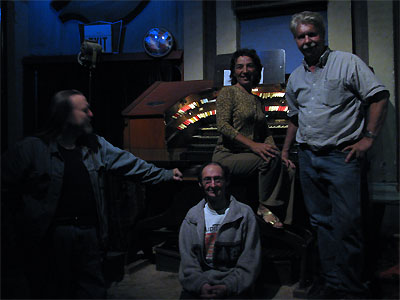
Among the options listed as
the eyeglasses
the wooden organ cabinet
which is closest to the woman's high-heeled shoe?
the eyeglasses

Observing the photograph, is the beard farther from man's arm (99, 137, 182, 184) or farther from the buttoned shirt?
the buttoned shirt

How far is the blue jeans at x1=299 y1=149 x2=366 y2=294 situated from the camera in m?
2.54

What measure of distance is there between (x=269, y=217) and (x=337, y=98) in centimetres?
99

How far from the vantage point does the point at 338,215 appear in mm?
2574

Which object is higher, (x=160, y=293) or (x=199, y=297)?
(x=199, y=297)

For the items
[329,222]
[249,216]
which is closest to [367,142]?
[329,222]

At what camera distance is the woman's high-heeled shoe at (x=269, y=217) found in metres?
3.00

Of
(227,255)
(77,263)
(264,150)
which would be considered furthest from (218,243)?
(77,263)

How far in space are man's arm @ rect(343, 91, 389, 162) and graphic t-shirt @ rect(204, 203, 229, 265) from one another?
2.92 ft

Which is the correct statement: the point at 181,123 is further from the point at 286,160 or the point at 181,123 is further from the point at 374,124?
the point at 374,124

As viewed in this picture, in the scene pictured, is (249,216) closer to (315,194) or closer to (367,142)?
(315,194)

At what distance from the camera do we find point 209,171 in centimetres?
262

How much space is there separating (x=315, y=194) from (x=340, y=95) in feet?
2.16

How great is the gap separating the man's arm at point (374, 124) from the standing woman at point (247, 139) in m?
0.57
